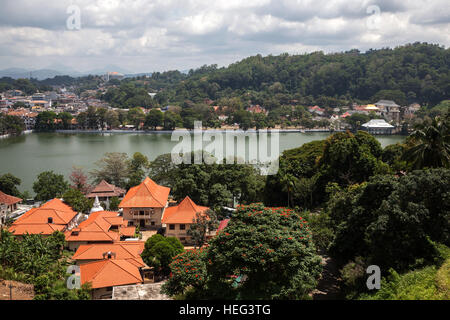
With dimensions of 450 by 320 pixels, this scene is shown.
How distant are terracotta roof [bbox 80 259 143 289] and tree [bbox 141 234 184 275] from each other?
640 mm

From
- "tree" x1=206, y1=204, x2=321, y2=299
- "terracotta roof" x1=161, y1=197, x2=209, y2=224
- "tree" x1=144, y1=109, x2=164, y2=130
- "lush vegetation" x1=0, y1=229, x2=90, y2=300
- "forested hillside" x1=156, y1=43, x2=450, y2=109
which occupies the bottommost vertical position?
"terracotta roof" x1=161, y1=197, x2=209, y2=224

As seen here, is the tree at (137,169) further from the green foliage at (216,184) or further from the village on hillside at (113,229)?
the green foliage at (216,184)

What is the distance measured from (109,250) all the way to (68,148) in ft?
84.0

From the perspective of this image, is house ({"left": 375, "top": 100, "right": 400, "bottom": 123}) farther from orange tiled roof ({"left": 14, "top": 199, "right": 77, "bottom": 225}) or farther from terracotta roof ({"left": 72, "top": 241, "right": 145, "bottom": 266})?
terracotta roof ({"left": 72, "top": 241, "right": 145, "bottom": 266})

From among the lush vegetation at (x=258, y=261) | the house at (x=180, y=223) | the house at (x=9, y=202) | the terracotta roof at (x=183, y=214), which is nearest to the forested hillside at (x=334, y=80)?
the house at (x=9, y=202)

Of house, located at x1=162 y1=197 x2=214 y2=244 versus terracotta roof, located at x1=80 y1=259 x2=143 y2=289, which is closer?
terracotta roof, located at x1=80 y1=259 x2=143 y2=289

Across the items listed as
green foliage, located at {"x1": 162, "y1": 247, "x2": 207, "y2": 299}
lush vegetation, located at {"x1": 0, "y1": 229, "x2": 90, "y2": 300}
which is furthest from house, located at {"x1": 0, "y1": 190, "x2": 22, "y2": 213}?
green foliage, located at {"x1": 162, "y1": 247, "x2": 207, "y2": 299}

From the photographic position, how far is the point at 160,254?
9.10 m

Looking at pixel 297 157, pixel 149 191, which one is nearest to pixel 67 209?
pixel 149 191

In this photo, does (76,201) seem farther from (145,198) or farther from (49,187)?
(49,187)

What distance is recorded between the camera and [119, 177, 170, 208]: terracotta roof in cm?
1326

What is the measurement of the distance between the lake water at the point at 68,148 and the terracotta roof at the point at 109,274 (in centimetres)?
1354

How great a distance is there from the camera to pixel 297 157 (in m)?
15.5
